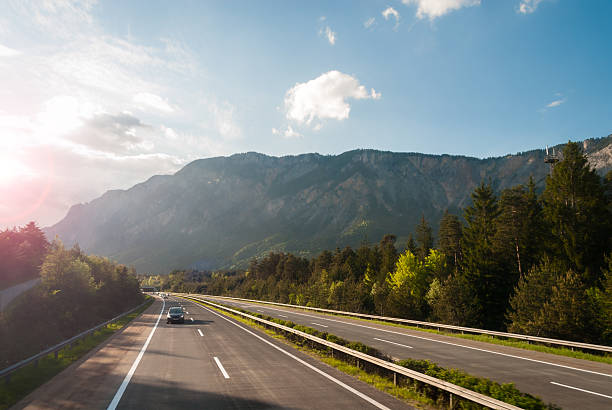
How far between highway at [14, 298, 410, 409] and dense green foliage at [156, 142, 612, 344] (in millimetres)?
23587

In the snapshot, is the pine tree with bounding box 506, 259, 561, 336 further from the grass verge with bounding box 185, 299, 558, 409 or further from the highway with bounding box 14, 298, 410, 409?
the highway with bounding box 14, 298, 410, 409

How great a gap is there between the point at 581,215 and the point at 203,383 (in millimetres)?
38256

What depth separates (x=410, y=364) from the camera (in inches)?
397

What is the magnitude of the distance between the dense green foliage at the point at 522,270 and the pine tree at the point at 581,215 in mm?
80

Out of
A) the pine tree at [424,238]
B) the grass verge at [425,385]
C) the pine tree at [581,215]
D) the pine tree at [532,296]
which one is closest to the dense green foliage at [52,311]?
the grass verge at [425,385]

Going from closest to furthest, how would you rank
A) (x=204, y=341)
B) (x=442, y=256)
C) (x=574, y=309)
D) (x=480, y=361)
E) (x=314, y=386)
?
(x=314, y=386) → (x=480, y=361) → (x=204, y=341) → (x=574, y=309) → (x=442, y=256)

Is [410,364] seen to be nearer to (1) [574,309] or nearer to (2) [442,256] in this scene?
(1) [574,309]

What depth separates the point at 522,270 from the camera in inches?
1751

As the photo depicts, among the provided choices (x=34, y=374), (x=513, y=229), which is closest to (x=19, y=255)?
(x=34, y=374)

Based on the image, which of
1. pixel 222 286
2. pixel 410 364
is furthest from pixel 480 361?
pixel 222 286

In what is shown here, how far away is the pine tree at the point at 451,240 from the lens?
205 ft

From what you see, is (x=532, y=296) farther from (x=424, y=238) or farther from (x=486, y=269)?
(x=424, y=238)

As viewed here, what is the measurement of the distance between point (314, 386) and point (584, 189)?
1457 inches

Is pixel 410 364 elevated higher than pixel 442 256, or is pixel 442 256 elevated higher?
pixel 442 256
